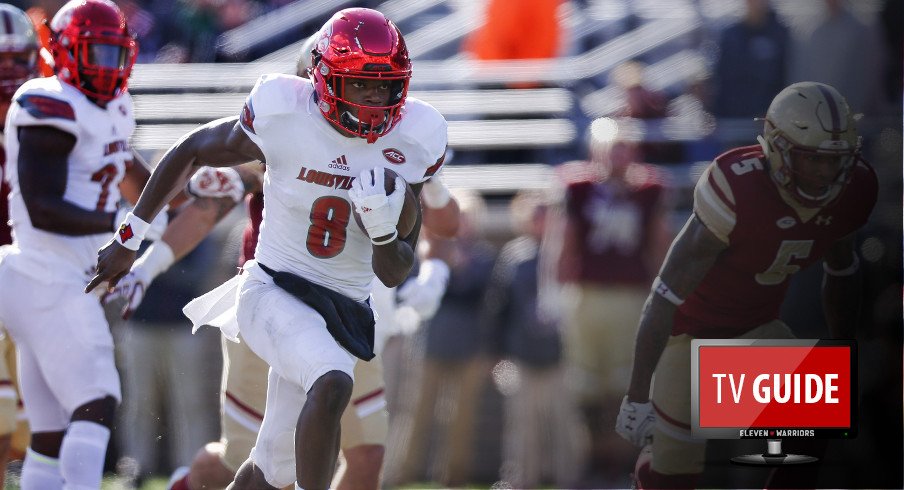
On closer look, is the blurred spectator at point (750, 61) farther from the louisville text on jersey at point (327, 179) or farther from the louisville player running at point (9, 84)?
the louisville player running at point (9, 84)

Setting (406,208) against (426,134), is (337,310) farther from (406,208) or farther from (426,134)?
(426,134)

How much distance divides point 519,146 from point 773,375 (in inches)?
94.6

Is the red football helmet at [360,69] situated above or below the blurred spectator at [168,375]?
above

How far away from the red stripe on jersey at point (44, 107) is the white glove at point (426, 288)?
1416 millimetres

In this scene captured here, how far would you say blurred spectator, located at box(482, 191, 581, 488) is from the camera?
21.2 feet

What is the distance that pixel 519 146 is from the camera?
698 centimetres

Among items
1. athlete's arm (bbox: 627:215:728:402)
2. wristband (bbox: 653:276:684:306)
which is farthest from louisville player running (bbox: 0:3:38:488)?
wristband (bbox: 653:276:684:306)

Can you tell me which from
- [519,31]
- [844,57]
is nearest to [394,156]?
[844,57]

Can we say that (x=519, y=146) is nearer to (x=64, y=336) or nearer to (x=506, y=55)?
(x=506, y=55)

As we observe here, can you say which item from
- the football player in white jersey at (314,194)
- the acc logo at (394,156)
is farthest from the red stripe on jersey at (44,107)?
the acc logo at (394,156)

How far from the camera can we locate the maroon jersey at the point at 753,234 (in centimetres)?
475

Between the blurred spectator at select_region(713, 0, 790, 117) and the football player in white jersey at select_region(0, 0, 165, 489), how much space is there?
261 cm

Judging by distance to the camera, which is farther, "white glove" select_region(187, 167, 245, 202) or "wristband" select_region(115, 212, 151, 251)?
"white glove" select_region(187, 167, 245, 202)

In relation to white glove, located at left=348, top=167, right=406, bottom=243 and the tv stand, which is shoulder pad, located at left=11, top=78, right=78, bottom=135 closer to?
white glove, located at left=348, top=167, right=406, bottom=243
